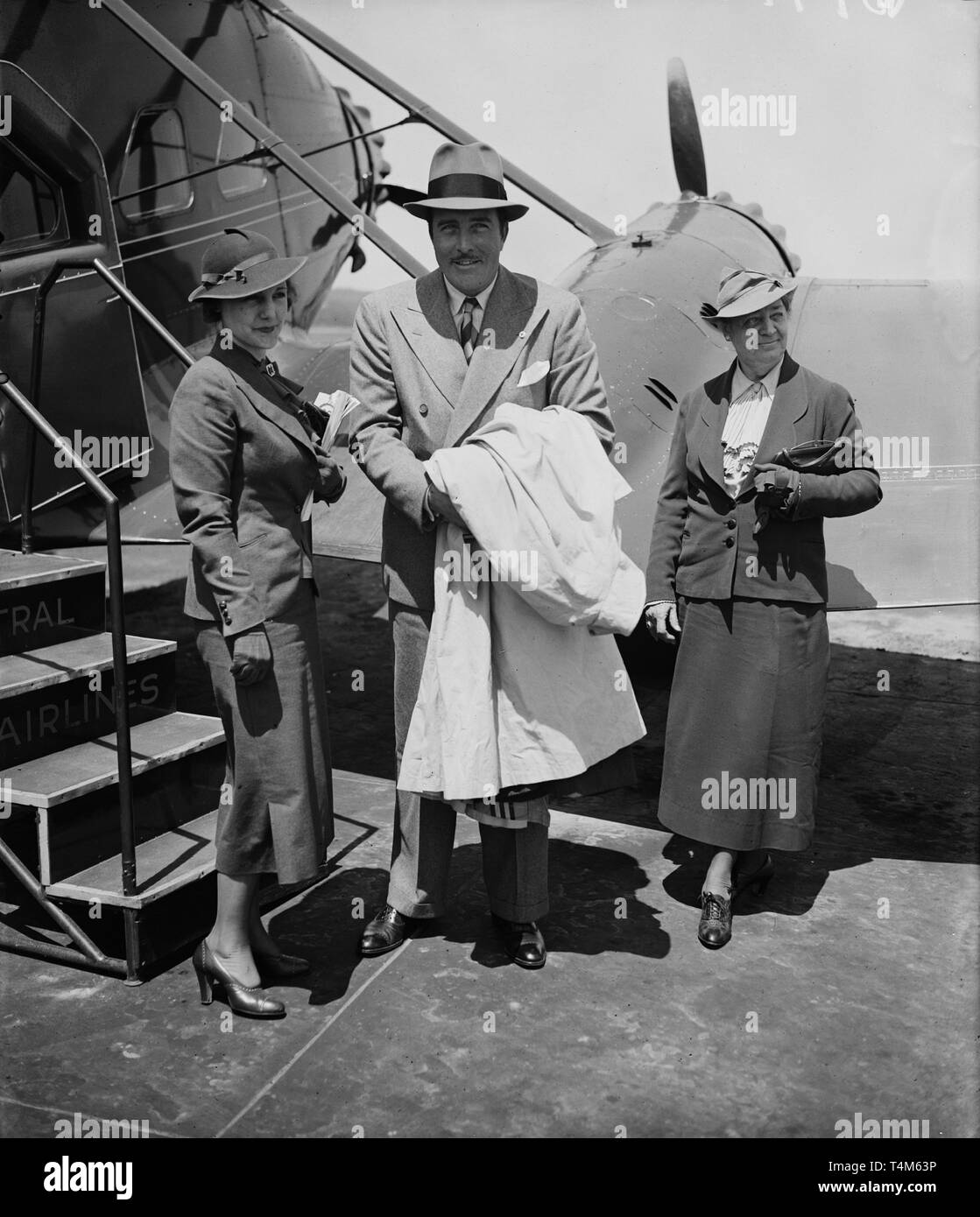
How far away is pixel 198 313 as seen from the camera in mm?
6793

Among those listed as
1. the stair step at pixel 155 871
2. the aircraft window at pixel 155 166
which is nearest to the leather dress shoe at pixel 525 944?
the stair step at pixel 155 871

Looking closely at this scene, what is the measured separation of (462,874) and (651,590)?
1.24 m

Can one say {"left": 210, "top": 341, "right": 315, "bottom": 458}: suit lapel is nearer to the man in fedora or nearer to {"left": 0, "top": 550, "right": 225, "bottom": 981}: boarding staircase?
the man in fedora

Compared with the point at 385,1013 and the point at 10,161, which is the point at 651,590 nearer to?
the point at 385,1013

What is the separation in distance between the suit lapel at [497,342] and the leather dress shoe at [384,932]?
1.49 meters

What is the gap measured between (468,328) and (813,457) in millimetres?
Answer: 1161

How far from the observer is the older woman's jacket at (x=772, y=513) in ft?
12.6

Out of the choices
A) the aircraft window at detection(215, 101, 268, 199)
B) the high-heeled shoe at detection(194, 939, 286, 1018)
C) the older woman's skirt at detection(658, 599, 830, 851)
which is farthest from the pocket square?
the aircraft window at detection(215, 101, 268, 199)

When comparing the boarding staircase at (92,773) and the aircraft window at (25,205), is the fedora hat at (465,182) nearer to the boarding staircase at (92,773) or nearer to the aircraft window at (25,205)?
the boarding staircase at (92,773)

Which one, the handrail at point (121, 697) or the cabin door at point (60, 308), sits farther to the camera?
the cabin door at point (60, 308)

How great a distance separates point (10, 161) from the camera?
17.1 feet

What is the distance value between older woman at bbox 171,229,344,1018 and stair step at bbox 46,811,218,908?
0.24 metres

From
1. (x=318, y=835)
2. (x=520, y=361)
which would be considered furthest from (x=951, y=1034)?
(x=520, y=361)

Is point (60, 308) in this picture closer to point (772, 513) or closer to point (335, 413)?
point (335, 413)
